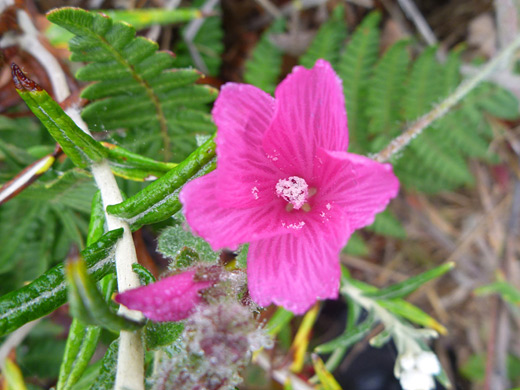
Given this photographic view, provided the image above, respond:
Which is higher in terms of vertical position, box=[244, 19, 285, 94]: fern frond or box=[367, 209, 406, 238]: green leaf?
box=[244, 19, 285, 94]: fern frond

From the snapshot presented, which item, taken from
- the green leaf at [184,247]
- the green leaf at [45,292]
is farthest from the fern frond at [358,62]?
the green leaf at [45,292]

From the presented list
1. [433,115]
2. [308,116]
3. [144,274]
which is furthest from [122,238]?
[433,115]

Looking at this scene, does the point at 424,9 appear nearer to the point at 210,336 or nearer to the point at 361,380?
the point at 361,380

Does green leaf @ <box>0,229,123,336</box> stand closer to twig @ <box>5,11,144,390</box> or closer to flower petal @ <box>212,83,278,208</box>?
twig @ <box>5,11,144,390</box>

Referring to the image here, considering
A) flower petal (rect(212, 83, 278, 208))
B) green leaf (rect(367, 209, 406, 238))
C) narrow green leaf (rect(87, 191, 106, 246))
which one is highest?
flower petal (rect(212, 83, 278, 208))

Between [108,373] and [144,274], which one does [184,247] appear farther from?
[108,373]

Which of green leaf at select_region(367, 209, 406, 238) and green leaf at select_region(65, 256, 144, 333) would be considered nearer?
green leaf at select_region(65, 256, 144, 333)

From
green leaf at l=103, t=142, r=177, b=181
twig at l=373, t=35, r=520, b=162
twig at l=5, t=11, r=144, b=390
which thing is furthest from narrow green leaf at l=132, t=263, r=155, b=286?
twig at l=373, t=35, r=520, b=162
